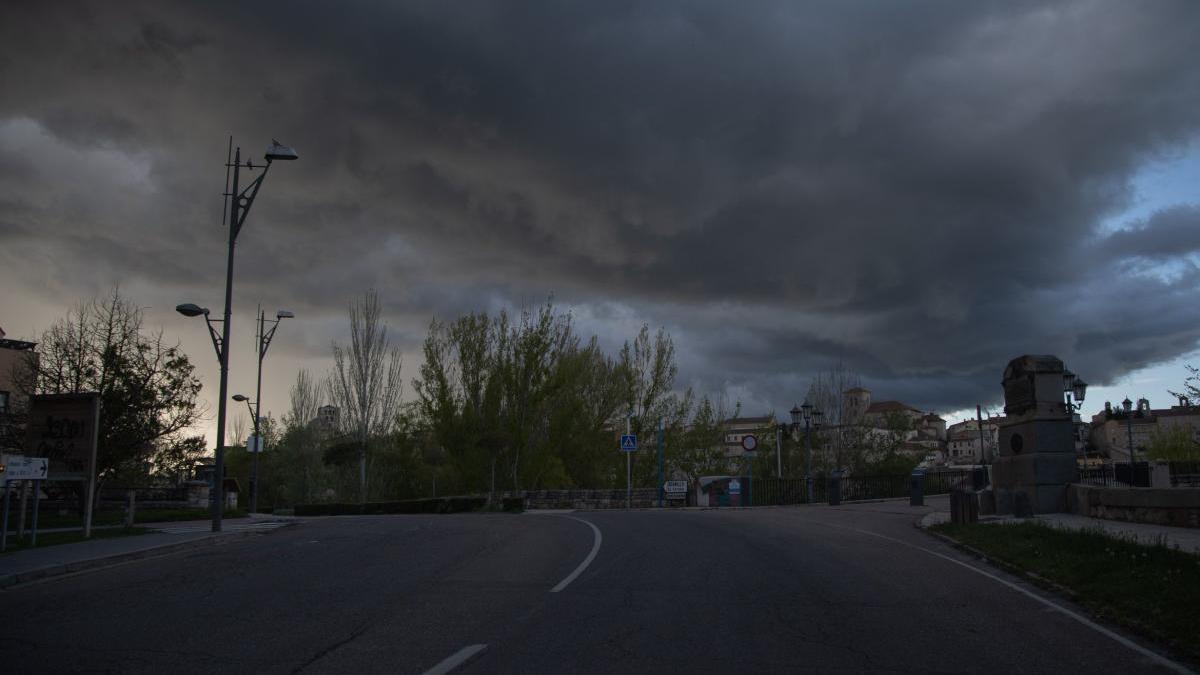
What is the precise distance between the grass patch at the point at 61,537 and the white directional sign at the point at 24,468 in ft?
4.27

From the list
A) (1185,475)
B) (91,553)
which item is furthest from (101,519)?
(1185,475)

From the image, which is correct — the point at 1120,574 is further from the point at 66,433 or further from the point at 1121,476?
the point at 1121,476

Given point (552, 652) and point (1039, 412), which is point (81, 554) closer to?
point (552, 652)

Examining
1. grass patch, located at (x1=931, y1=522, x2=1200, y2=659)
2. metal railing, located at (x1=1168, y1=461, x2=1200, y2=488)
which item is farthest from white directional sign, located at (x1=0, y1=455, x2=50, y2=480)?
metal railing, located at (x1=1168, y1=461, x2=1200, y2=488)

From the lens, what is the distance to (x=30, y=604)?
9570 mm

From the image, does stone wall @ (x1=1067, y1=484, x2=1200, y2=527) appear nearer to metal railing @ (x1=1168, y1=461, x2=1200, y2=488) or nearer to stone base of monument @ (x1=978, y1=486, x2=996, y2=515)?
stone base of monument @ (x1=978, y1=486, x2=996, y2=515)

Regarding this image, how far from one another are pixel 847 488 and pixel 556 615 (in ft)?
124

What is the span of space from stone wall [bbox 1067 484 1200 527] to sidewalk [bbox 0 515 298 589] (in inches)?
800

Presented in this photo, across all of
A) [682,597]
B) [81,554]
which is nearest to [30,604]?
[81,554]

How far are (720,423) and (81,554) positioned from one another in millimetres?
52223

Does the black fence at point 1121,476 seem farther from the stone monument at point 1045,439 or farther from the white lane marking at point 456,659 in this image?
the white lane marking at point 456,659

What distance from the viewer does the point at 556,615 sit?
803 centimetres

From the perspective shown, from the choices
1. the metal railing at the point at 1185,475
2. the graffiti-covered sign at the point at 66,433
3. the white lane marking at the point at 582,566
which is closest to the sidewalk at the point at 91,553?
the graffiti-covered sign at the point at 66,433

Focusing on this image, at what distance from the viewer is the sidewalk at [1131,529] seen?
43.7 ft
